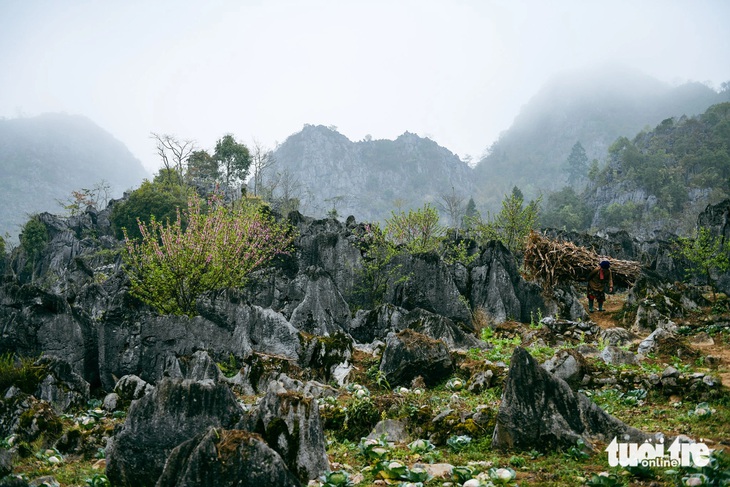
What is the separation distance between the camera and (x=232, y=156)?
2537 inches

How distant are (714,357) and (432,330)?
6591 mm

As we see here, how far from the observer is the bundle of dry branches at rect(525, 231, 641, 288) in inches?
851

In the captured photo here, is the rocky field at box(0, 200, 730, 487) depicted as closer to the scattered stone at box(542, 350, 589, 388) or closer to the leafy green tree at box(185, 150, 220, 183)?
the scattered stone at box(542, 350, 589, 388)

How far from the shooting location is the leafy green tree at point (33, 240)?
51344 millimetres

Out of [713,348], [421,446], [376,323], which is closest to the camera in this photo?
[421,446]

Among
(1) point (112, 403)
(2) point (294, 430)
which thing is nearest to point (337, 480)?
(2) point (294, 430)

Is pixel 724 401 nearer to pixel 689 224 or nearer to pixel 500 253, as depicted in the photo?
pixel 500 253

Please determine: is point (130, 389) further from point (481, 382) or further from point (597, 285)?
point (597, 285)

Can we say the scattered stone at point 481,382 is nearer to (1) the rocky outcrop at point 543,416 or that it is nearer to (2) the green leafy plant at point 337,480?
(1) the rocky outcrop at point 543,416

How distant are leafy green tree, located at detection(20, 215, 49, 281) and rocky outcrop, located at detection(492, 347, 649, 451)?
58.8 m

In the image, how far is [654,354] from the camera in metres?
10.6

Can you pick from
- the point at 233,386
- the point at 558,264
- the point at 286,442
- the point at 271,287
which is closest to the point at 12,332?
the point at 233,386

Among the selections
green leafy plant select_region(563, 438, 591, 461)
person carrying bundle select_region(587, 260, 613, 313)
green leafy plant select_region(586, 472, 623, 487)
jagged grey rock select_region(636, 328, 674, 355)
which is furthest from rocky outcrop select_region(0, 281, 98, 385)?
person carrying bundle select_region(587, 260, 613, 313)

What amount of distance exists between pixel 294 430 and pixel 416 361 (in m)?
5.19
